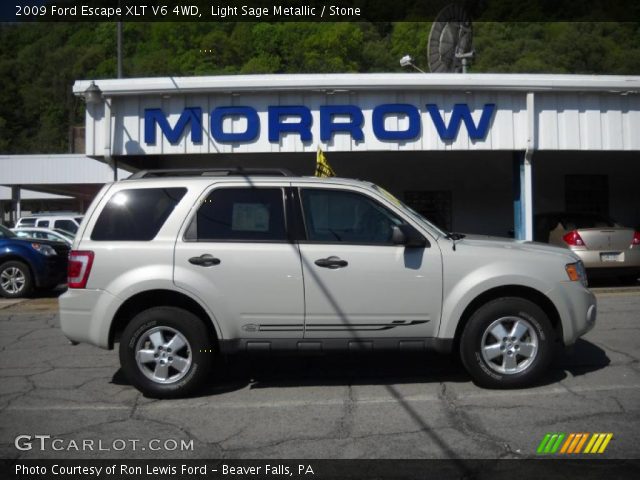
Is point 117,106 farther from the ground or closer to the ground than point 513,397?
farther from the ground

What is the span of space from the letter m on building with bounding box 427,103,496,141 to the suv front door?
23.3 ft

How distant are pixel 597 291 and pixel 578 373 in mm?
6391

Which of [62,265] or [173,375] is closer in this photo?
[173,375]

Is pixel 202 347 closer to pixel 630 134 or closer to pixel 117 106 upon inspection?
pixel 117 106

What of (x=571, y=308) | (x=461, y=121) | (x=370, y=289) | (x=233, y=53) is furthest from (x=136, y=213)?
(x=233, y=53)

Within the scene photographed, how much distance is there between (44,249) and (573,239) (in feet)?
33.7

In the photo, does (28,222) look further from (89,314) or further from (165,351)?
(165,351)

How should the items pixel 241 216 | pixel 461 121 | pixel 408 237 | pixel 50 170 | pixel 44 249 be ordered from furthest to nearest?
pixel 50 170, pixel 44 249, pixel 461 121, pixel 241 216, pixel 408 237

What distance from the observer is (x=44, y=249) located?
1259cm

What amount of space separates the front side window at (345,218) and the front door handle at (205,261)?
824 mm

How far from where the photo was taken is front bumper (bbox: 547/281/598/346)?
546cm

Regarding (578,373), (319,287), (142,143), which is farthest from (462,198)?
(319,287)

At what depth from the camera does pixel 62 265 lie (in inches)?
507

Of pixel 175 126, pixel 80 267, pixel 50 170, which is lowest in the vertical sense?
pixel 80 267
